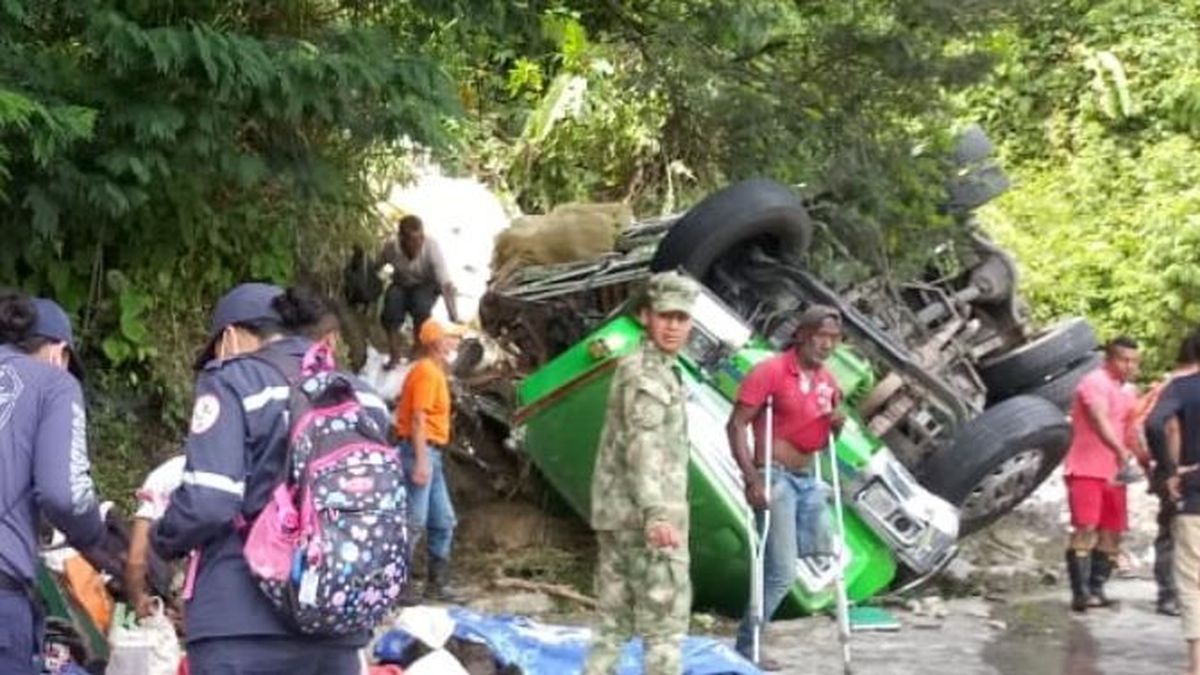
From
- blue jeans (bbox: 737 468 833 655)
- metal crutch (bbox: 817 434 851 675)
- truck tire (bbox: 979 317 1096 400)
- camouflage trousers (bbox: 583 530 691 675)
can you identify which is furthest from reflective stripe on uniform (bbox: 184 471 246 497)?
truck tire (bbox: 979 317 1096 400)

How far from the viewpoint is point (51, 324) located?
5.53m

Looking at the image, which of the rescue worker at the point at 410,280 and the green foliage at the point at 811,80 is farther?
the rescue worker at the point at 410,280

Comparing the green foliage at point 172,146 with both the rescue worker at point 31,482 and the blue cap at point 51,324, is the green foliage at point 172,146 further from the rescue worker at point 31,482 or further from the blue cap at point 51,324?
the rescue worker at point 31,482

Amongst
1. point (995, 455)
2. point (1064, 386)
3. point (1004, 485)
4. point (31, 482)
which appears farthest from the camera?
point (1064, 386)

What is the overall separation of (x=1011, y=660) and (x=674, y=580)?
9.96ft

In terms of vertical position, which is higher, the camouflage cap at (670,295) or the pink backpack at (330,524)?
the camouflage cap at (670,295)

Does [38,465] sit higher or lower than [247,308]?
lower

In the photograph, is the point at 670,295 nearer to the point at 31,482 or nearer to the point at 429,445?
the point at 31,482

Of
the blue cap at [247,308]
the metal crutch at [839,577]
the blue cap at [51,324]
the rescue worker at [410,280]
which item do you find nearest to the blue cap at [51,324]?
the blue cap at [51,324]

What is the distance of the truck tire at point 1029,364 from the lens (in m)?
13.9

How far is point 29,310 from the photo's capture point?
5.46m

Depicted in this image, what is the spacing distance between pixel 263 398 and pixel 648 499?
124 inches

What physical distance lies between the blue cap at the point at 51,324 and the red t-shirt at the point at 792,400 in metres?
4.42

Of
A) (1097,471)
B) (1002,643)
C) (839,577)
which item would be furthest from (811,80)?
(839,577)
